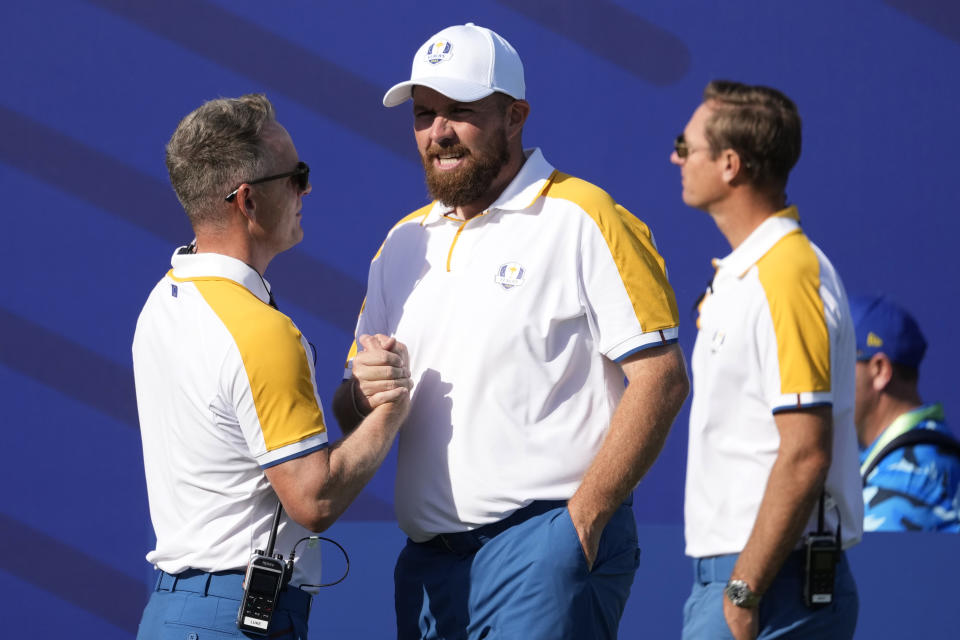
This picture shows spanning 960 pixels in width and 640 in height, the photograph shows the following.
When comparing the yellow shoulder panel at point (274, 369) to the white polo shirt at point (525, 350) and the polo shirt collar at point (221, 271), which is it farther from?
the white polo shirt at point (525, 350)

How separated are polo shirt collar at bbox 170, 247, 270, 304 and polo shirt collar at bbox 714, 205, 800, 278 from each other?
2.99ft

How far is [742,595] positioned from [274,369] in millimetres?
912

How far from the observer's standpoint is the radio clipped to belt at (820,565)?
1897 millimetres

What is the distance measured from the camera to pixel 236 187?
7.35 ft

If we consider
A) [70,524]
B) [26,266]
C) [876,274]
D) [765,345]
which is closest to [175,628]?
[765,345]

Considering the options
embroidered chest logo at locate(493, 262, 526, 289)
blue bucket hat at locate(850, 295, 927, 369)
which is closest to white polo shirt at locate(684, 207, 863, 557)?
embroidered chest logo at locate(493, 262, 526, 289)

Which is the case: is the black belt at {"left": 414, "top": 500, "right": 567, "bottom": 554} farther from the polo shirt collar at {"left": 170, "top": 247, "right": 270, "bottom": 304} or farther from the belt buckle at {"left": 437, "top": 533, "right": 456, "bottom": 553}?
the polo shirt collar at {"left": 170, "top": 247, "right": 270, "bottom": 304}

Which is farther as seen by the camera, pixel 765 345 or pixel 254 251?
pixel 254 251

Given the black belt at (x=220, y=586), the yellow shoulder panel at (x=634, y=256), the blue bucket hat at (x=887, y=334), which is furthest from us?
the blue bucket hat at (x=887, y=334)

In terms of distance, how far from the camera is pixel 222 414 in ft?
6.83

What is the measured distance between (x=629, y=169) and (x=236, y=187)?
1.98m

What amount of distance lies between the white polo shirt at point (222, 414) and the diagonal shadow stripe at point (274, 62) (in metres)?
1.84

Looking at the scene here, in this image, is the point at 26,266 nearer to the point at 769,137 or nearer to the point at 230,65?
the point at 230,65

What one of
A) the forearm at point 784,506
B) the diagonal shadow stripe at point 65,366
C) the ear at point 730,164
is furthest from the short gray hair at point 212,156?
the diagonal shadow stripe at point 65,366
